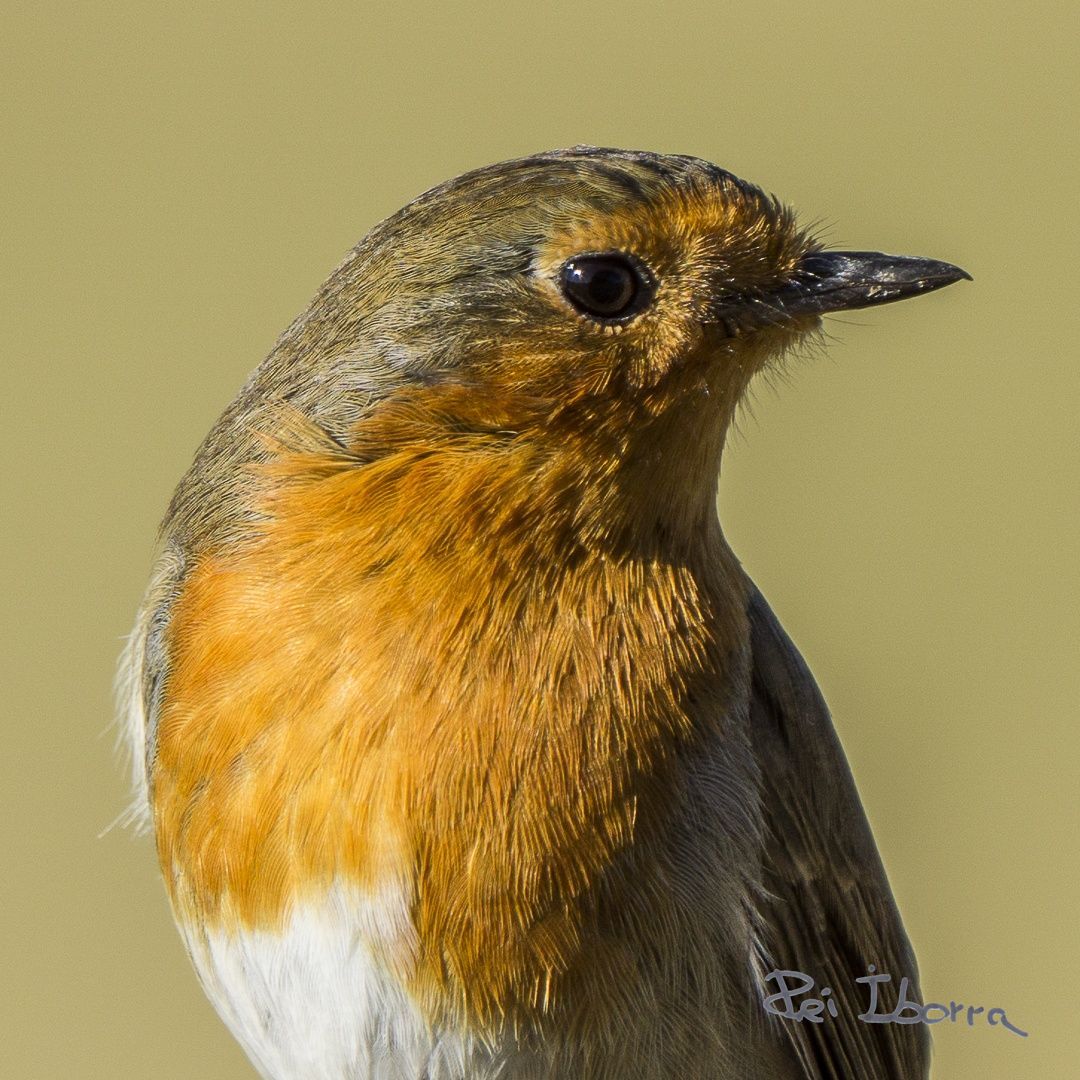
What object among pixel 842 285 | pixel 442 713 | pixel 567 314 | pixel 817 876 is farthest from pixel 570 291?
pixel 817 876

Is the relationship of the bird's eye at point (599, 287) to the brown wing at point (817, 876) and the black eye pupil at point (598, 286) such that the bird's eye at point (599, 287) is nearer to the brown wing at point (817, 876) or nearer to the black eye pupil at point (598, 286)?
the black eye pupil at point (598, 286)

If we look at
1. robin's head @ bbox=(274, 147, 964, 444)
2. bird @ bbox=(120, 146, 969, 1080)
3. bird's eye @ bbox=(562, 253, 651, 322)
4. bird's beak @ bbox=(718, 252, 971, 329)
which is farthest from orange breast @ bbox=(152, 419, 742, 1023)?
bird's beak @ bbox=(718, 252, 971, 329)

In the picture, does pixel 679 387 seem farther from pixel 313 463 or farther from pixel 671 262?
pixel 313 463

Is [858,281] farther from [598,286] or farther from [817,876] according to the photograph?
[817,876]

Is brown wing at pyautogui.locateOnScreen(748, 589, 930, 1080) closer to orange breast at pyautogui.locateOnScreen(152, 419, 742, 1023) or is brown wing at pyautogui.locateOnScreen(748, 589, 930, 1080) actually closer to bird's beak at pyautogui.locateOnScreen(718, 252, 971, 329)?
orange breast at pyautogui.locateOnScreen(152, 419, 742, 1023)

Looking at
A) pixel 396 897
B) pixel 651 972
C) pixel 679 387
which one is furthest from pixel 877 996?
pixel 679 387
